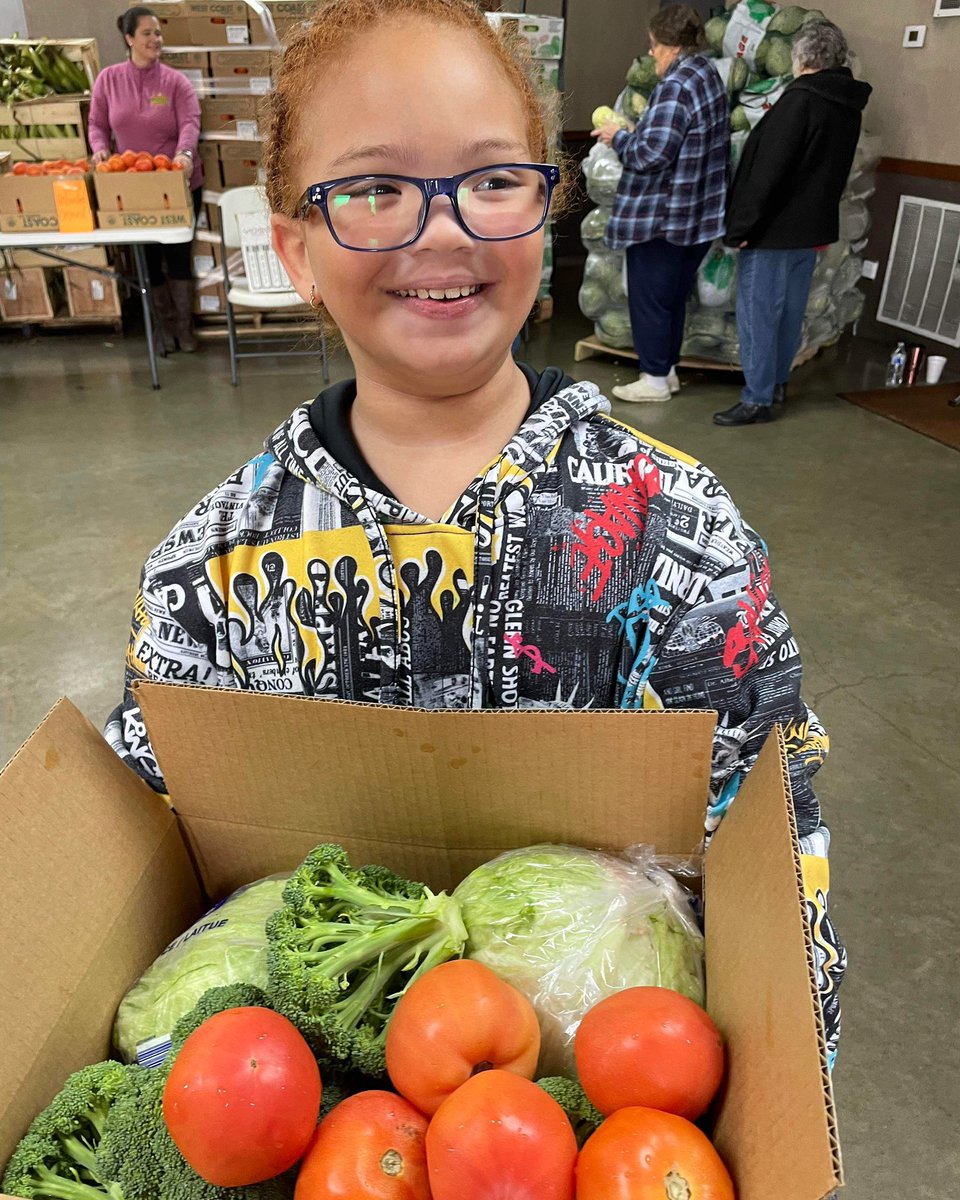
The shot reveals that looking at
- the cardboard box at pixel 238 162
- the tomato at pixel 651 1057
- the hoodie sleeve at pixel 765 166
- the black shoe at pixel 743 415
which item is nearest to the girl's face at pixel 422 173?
the tomato at pixel 651 1057

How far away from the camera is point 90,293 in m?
5.87

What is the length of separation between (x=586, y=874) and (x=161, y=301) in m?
5.69

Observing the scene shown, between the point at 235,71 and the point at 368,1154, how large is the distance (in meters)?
6.18

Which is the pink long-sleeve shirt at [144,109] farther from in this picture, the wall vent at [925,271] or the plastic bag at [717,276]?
the wall vent at [925,271]

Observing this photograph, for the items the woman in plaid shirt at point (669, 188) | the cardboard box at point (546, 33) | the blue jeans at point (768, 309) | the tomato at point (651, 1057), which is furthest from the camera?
the cardboard box at point (546, 33)

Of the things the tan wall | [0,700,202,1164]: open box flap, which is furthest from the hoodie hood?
[0,700,202,1164]: open box flap

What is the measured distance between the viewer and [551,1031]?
709mm

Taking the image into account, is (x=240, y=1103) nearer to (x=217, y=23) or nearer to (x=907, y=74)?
(x=907, y=74)

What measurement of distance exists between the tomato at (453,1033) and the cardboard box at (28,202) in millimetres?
4832

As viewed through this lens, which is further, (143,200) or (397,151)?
(143,200)

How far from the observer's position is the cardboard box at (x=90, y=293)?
19.1 feet

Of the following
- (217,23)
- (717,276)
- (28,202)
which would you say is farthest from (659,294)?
(217,23)

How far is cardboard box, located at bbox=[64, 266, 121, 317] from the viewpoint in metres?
5.82

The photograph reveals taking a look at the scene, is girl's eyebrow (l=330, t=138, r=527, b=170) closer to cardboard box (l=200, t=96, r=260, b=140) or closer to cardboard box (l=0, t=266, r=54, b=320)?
cardboard box (l=200, t=96, r=260, b=140)
